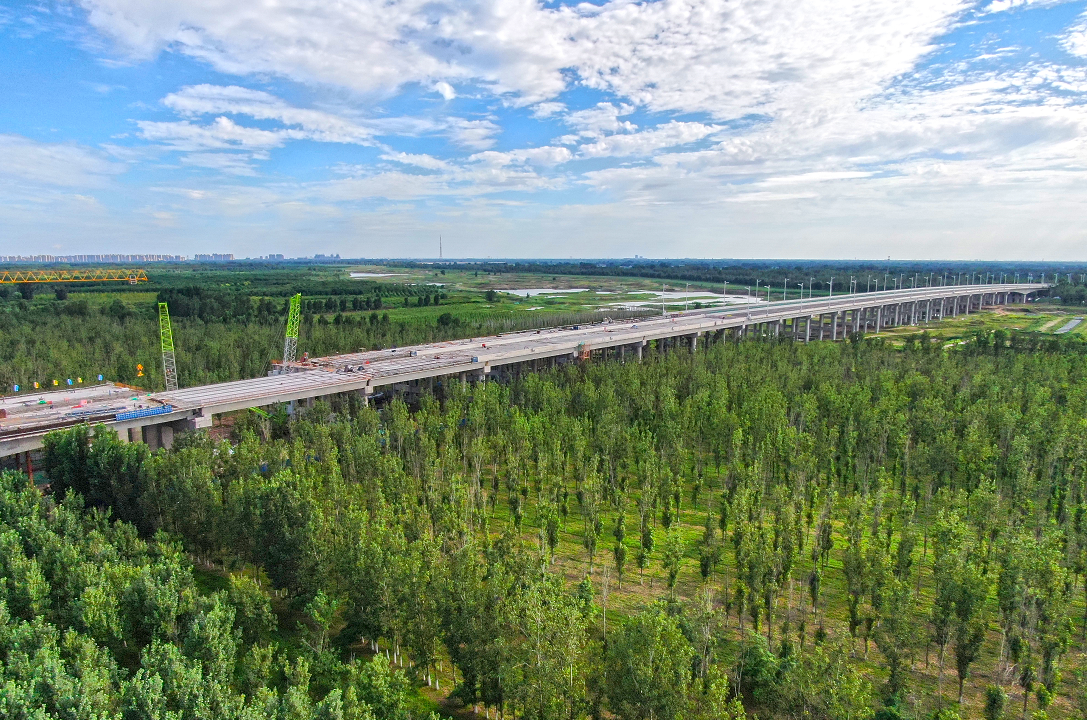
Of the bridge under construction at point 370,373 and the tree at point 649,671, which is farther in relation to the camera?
the bridge under construction at point 370,373

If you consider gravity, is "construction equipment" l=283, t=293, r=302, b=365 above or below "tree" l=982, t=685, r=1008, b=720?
above

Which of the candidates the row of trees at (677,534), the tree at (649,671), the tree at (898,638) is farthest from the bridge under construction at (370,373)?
the tree at (898,638)

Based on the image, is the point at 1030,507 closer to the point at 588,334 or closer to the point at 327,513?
the point at 327,513

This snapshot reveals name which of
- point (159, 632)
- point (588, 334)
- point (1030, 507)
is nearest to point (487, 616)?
point (159, 632)

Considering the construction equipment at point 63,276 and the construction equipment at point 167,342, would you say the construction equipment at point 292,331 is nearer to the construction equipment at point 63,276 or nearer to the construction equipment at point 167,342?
the construction equipment at point 167,342

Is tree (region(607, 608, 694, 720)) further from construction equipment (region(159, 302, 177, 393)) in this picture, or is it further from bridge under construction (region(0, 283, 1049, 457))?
construction equipment (region(159, 302, 177, 393))

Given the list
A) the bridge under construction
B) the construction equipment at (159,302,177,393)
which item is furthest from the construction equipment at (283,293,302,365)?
the construction equipment at (159,302,177,393)

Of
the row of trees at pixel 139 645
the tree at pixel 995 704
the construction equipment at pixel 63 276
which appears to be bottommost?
the tree at pixel 995 704
